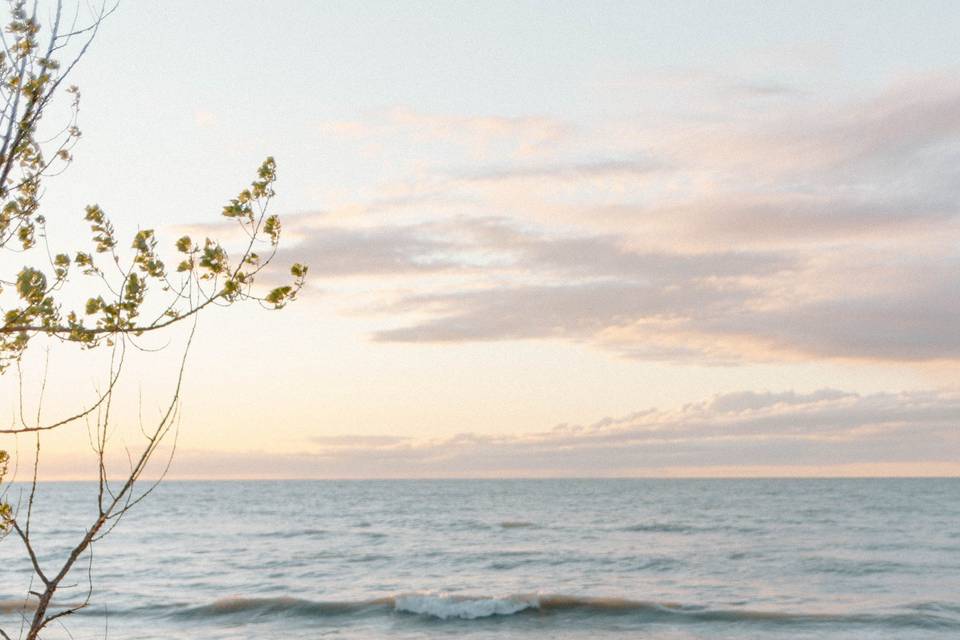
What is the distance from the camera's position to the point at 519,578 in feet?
120

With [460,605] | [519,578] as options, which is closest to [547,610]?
[460,605]

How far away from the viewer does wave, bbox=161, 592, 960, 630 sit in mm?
27203

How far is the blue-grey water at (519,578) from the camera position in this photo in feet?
88.2

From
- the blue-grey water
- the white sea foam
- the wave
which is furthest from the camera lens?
the white sea foam

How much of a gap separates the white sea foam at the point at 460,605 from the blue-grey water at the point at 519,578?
0.21ft

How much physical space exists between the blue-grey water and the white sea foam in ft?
0.21

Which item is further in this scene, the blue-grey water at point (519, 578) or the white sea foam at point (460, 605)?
the white sea foam at point (460, 605)

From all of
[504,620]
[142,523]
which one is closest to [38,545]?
[142,523]

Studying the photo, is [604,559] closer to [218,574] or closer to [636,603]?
[636,603]

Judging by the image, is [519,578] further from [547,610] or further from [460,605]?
[460,605]

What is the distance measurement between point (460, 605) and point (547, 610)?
2.73m

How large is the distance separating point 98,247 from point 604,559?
132 feet

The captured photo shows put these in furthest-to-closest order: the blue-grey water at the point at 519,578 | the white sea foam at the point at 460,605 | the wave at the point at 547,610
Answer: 1. the white sea foam at the point at 460,605
2. the wave at the point at 547,610
3. the blue-grey water at the point at 519,578

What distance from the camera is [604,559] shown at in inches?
1692
